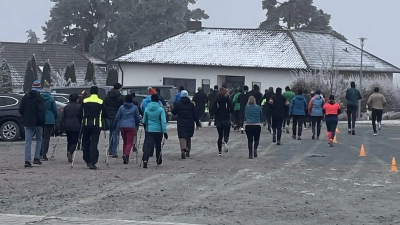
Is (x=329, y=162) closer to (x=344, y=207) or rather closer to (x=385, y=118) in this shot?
(x=344, y=207)

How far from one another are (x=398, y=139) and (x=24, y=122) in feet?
48.5

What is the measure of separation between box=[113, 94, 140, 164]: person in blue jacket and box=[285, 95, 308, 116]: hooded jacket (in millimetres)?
8523

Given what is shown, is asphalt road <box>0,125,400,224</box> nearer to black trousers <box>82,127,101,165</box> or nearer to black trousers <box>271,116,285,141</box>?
black trousers <box>82,127,101,165</box>

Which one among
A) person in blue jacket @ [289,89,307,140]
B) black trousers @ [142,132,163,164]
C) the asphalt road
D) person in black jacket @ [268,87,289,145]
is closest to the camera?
the asphalt road

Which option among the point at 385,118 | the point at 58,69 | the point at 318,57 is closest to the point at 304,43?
the point at 318,57

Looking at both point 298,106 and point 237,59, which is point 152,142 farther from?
point 237,59

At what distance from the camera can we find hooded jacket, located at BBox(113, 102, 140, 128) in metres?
19.1

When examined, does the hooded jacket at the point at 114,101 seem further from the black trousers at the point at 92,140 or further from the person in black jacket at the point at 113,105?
the black trousers at the point at 92,140

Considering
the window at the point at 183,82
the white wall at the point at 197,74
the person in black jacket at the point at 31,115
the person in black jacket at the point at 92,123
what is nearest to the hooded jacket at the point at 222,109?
the person in black jacket at the point at 92,123

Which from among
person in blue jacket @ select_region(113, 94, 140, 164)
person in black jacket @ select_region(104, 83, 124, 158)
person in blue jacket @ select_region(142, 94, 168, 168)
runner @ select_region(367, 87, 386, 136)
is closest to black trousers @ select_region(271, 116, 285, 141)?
runner @ select_region(367, 87, 386, 136)

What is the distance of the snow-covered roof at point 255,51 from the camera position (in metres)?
62.0

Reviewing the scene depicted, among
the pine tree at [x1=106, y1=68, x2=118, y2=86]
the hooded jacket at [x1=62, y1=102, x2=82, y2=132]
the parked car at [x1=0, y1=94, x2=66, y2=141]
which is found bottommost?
the parked car at [x1=0, y1=94, x2=66, y2=141]

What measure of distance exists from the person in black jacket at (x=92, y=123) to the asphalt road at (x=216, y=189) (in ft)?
1.22

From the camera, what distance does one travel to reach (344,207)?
1280 centimetres
